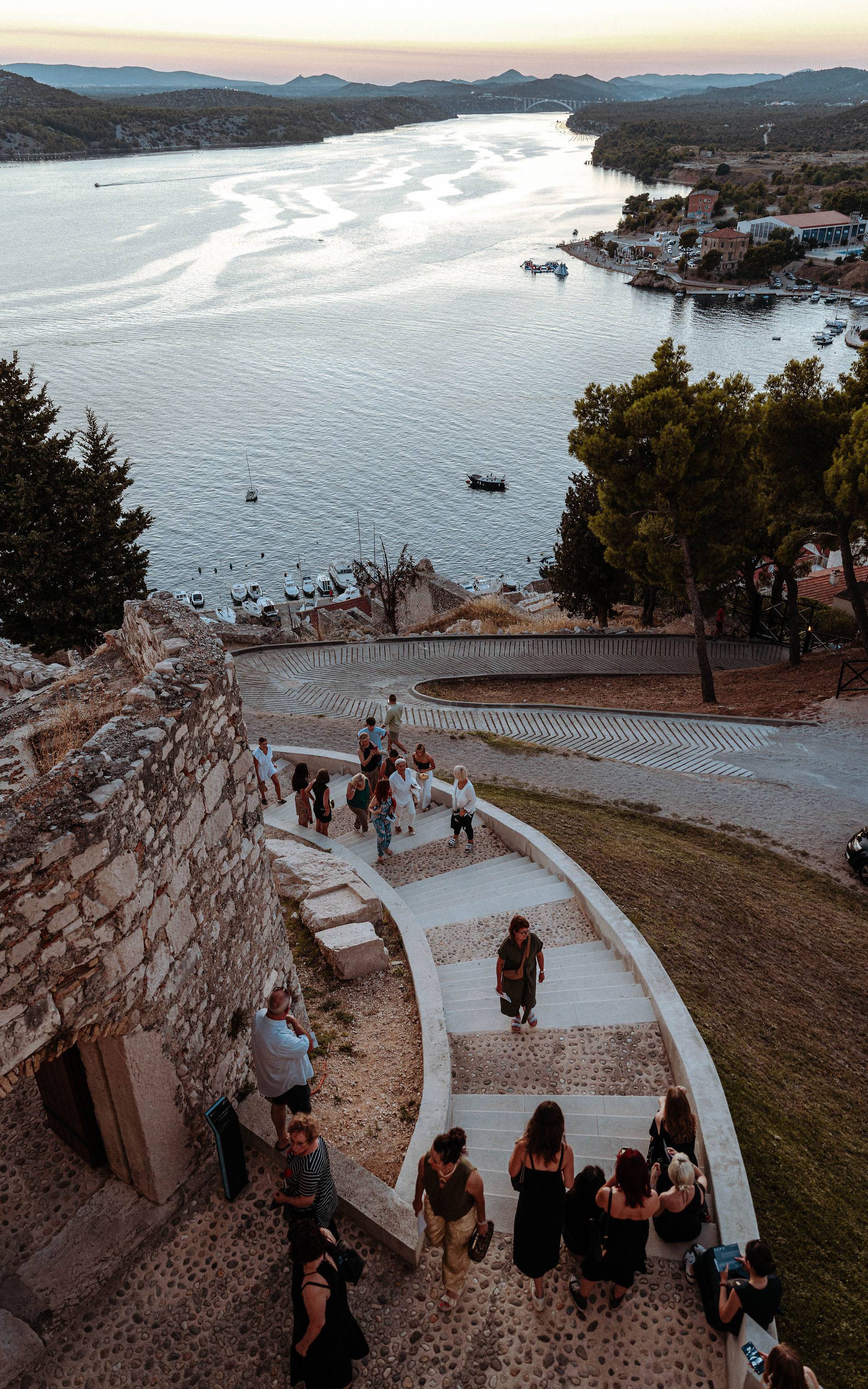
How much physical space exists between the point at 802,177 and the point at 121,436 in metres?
147

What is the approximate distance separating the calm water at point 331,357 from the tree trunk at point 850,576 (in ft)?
101

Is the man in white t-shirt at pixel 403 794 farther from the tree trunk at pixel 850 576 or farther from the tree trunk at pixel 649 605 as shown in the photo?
the tree trunk at pixel 649 605

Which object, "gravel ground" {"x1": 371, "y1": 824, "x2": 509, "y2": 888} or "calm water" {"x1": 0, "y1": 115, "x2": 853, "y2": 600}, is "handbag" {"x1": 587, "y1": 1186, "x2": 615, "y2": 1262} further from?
"calm water" {"x1": 0, "y1": 115, "x2": 853, "y2": 600}

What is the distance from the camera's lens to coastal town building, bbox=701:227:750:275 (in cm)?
11425

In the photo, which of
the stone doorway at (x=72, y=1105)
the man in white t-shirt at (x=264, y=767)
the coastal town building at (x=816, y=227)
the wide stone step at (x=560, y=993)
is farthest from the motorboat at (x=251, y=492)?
the coastal town building at (x=816, y=227)

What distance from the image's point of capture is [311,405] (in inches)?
2980

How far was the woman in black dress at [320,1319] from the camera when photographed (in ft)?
16.0

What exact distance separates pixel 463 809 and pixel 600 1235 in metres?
6.36

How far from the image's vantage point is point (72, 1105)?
6.23 m

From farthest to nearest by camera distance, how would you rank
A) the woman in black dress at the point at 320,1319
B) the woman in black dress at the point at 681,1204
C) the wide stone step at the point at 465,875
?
the wide stone step at the point at 465,875
the woman in black dress at the point at 681,1204
the woman in black dress at the point at 320,1319

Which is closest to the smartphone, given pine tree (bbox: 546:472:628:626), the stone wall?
the stone wall

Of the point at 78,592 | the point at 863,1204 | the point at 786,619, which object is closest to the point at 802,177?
the point at 786,619

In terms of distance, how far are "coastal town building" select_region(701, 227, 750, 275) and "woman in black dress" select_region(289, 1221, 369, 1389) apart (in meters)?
129

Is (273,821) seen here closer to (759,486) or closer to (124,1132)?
(124,1132)
